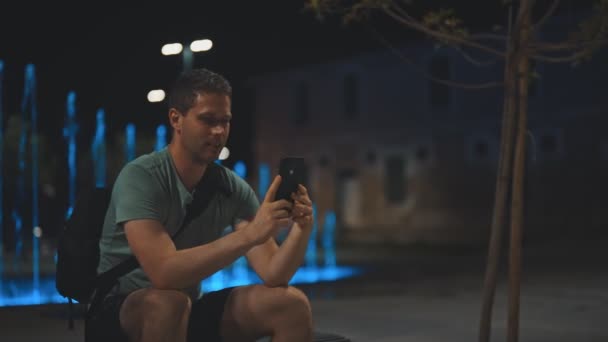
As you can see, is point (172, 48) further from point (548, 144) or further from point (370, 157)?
point (370, 157)

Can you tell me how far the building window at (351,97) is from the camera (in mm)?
35438

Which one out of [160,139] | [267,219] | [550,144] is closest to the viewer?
[267,219]

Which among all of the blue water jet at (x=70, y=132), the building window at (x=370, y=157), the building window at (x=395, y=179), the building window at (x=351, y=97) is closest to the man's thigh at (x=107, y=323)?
the blue water jet at (x=70, y=132)

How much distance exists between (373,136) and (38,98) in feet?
50.3

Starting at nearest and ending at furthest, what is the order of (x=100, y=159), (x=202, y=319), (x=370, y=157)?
(x=202, y=319) → (x=370, y=157) → (x=100, y=159)

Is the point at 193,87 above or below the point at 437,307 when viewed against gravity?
above

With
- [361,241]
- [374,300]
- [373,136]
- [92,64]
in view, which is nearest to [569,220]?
[361,241]

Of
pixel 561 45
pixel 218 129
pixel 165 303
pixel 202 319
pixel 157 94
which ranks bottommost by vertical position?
pixel 202 319

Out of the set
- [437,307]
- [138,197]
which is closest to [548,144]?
[437,307]

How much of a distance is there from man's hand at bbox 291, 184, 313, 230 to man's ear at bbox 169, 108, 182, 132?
565 millimetres

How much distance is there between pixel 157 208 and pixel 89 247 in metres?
0.38

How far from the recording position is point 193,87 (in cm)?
386

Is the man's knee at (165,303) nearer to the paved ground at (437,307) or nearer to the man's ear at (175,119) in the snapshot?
the man's ear at (175,119)

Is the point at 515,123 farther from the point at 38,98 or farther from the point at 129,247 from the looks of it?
the point at 38,98
